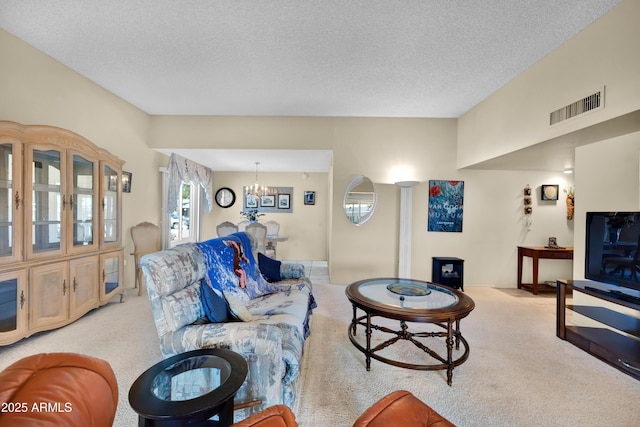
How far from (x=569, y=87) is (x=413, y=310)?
2.44 meters

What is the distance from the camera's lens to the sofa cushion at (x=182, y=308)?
157 cm

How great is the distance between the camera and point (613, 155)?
8.19 feet

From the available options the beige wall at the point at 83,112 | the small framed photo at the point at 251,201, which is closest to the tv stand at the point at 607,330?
the beige wall at the point at 83,112

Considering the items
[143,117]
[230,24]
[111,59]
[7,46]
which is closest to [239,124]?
[143,117]

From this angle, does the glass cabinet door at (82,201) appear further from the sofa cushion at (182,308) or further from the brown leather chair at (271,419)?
the brown leather chair at (271,419)

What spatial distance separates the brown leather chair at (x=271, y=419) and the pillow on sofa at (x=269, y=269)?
215cm

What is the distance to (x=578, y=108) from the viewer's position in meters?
2.27

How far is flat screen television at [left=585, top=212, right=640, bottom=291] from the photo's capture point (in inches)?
83.8

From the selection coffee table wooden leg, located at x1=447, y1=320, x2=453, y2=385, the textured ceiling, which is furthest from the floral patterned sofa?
the textured ceiling

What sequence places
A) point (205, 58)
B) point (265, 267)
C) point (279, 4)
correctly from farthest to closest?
point (265, 267) → point (205, 58) → point (279, 4)

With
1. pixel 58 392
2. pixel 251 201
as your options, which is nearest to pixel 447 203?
pixel 251 201

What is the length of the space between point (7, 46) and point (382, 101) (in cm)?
391

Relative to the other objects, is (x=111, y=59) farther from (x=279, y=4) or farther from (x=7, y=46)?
(x=279, y=4)

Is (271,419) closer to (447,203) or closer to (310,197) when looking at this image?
(447,203)
